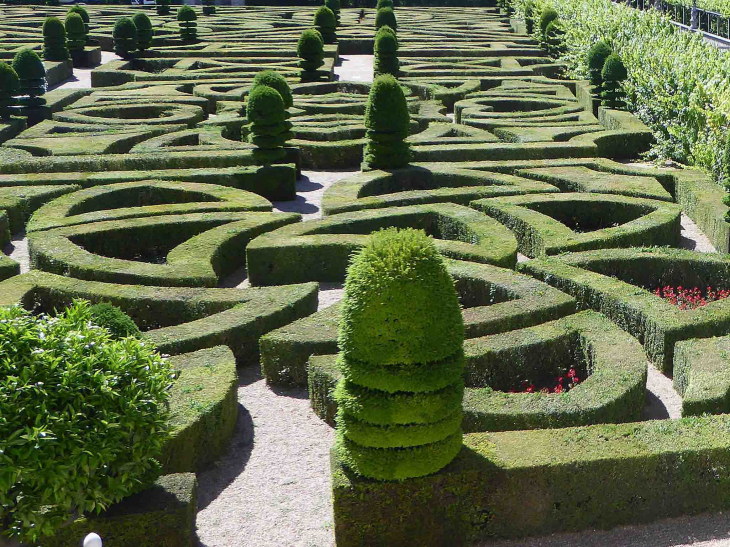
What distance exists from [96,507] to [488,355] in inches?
172

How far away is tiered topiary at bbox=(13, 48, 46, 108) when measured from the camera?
23828mm

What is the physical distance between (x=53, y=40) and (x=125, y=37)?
2.77 m

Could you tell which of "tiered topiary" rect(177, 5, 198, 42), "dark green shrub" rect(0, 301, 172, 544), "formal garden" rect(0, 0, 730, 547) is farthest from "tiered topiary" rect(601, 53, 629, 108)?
"tiered topiary" rect(177, 5, 198, 42)

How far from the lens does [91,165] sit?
59.0 ft

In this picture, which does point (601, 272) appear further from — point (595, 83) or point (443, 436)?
point (595, 83)

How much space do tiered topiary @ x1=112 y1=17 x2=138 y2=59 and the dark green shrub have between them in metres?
30.1

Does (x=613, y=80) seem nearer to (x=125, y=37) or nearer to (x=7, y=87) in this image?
(x=7, y=87)

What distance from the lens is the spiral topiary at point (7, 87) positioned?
22250 mm

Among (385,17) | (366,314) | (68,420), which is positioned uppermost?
(385,17)

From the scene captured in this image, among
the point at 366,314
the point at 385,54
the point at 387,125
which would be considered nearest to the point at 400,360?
the point at 366,314

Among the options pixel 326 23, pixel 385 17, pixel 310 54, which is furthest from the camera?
pixel 385 17

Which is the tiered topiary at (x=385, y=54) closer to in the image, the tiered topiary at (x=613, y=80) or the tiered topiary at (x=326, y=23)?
the tiered topiary at (x=326, y=23)

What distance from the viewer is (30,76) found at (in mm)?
23875

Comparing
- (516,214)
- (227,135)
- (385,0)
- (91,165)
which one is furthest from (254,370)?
(385,0)
